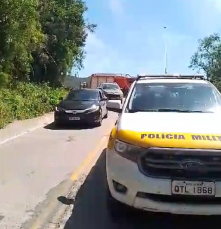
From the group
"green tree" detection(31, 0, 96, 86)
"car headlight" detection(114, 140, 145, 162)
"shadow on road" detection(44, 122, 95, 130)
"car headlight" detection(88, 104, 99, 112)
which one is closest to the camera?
"car headlight" detection(114, 140, 145, 162)

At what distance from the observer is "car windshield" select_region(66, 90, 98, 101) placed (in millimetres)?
16672

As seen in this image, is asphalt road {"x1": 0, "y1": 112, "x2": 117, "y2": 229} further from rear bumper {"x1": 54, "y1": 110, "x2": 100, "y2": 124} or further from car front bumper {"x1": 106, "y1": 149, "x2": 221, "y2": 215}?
car front bumper {"x1": 106, "y1": 149, "x2": 221, "y2": 215}

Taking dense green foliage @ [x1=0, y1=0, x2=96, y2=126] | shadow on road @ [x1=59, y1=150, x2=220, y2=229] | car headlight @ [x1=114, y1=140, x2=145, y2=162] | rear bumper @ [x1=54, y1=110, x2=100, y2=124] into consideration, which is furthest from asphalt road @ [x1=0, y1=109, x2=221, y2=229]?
dense green foliage @ [x1=0, y1=0, x2=96, y2=126]

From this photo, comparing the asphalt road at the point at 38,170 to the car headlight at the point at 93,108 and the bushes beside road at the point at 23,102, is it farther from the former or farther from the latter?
the bushes beside road at the point at 23,102

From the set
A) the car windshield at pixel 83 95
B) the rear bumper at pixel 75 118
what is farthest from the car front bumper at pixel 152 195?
the car windshield at pixel 83 95

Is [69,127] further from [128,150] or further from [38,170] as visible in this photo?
[128,150]

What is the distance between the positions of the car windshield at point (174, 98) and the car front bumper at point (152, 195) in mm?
1563

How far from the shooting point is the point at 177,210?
14.4 ft

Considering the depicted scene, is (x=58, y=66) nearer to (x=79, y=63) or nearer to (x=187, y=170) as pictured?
(x=79, y=63)

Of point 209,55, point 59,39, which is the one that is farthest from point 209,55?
point 59,39

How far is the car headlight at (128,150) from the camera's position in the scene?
14.7 feet

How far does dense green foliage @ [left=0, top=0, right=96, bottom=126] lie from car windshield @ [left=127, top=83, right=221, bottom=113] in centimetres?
894

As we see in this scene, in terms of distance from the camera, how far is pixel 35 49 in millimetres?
24000

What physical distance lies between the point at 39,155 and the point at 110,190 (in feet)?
16.8
